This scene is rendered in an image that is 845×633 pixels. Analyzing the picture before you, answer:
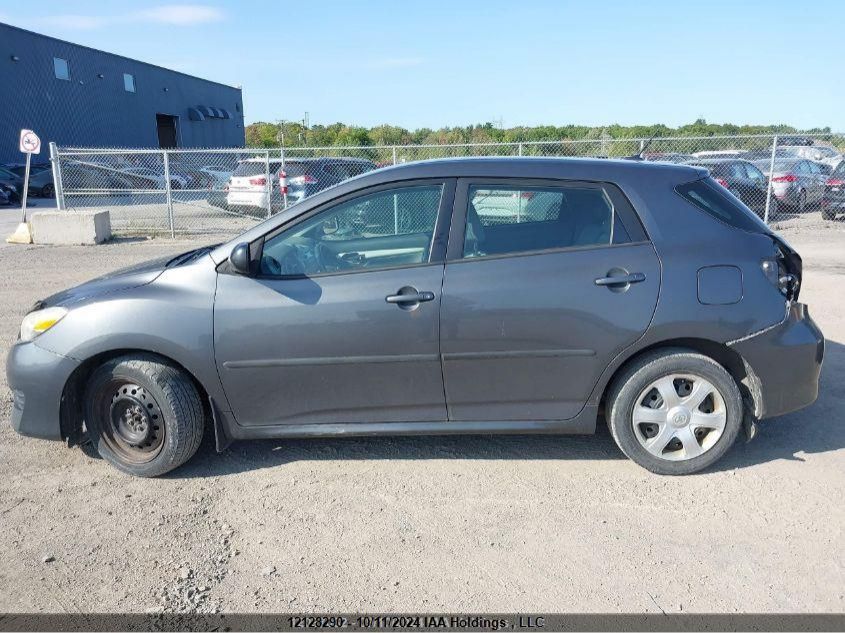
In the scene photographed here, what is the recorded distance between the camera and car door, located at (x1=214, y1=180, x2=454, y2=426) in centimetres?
352

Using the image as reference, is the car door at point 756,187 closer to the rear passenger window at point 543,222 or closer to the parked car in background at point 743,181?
the parked car in background at point 743,181

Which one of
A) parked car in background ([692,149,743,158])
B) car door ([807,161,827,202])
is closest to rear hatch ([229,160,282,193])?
parked car in background ([692,149,743,158])

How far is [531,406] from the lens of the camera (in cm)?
367

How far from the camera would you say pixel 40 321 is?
12.4 ft

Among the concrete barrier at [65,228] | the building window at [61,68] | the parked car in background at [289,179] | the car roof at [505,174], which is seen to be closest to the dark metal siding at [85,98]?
the building window at [61,68]

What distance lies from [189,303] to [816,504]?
3.39 m

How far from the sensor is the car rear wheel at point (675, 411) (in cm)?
360

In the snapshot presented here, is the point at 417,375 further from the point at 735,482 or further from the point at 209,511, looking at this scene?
the point at 735,482

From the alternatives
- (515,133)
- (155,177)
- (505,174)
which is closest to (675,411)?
(505,174)

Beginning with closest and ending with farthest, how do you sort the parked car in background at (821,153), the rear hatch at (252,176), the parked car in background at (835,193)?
the parked car in background at (835,193), the rear hatch at (252,176), the parked car in background at (821,153)

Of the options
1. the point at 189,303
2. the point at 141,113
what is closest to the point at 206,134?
the point at 141,113

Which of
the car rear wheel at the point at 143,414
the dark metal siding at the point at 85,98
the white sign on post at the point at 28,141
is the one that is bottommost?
the car rear wheel at the point at 143,414

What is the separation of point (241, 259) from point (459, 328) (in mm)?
1201

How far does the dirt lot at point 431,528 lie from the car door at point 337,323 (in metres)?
0.44
